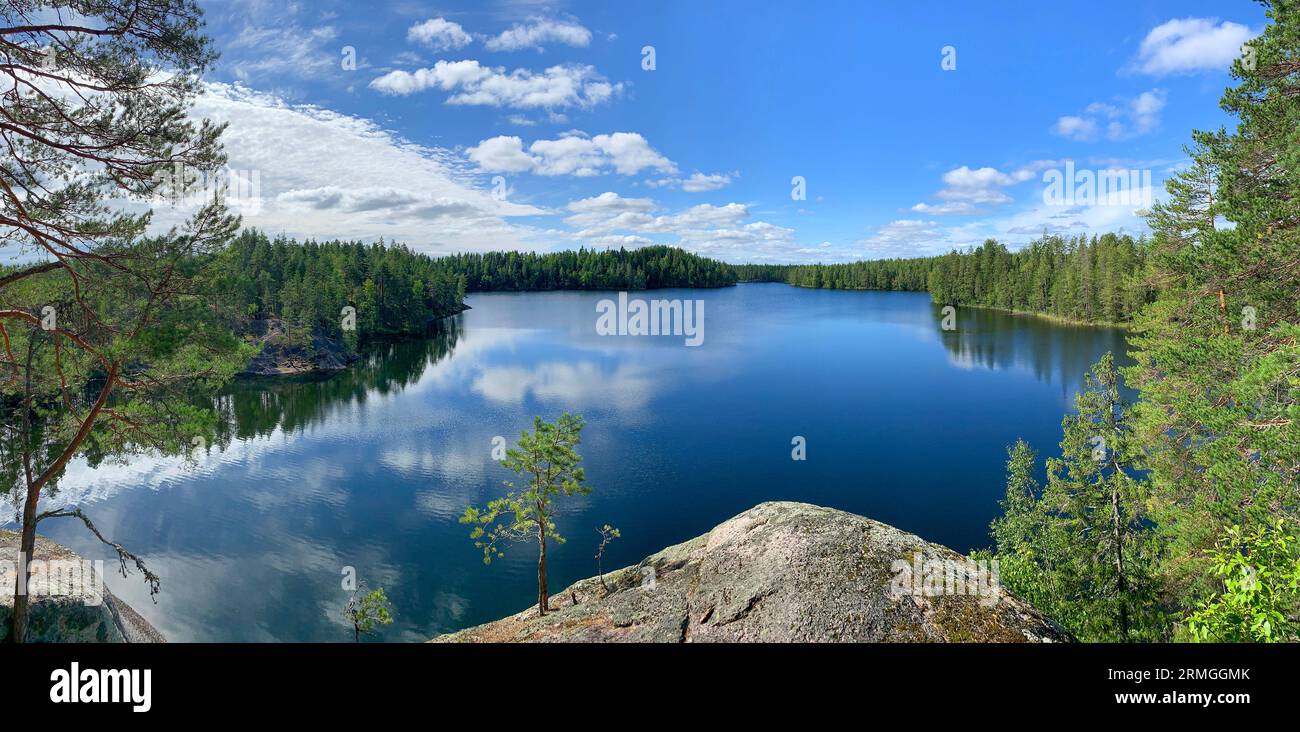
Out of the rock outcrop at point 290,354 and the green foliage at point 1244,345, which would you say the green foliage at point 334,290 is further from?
the green foliage at point 1244,345

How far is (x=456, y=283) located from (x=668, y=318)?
41.3 metres

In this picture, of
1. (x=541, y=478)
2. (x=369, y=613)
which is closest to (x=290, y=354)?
(x=369, y=613)

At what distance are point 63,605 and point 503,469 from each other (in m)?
16.6

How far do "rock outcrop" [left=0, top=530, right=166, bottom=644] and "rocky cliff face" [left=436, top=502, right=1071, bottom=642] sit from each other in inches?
297

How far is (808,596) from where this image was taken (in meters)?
9.50

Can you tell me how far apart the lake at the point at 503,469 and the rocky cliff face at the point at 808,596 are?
24.7ft

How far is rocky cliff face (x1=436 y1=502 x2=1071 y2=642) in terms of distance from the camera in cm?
864

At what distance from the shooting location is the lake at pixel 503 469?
19.1m

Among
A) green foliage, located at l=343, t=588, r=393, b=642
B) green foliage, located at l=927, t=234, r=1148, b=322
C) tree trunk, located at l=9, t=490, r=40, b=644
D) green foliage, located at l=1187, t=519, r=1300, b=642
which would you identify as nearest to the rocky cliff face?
green foliage, located at l=343, t=588, r=393, b=642

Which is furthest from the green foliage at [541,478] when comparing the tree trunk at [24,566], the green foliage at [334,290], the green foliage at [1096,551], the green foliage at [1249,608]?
the green foliage at [334,290]

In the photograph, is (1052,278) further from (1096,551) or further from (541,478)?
(541,478)
